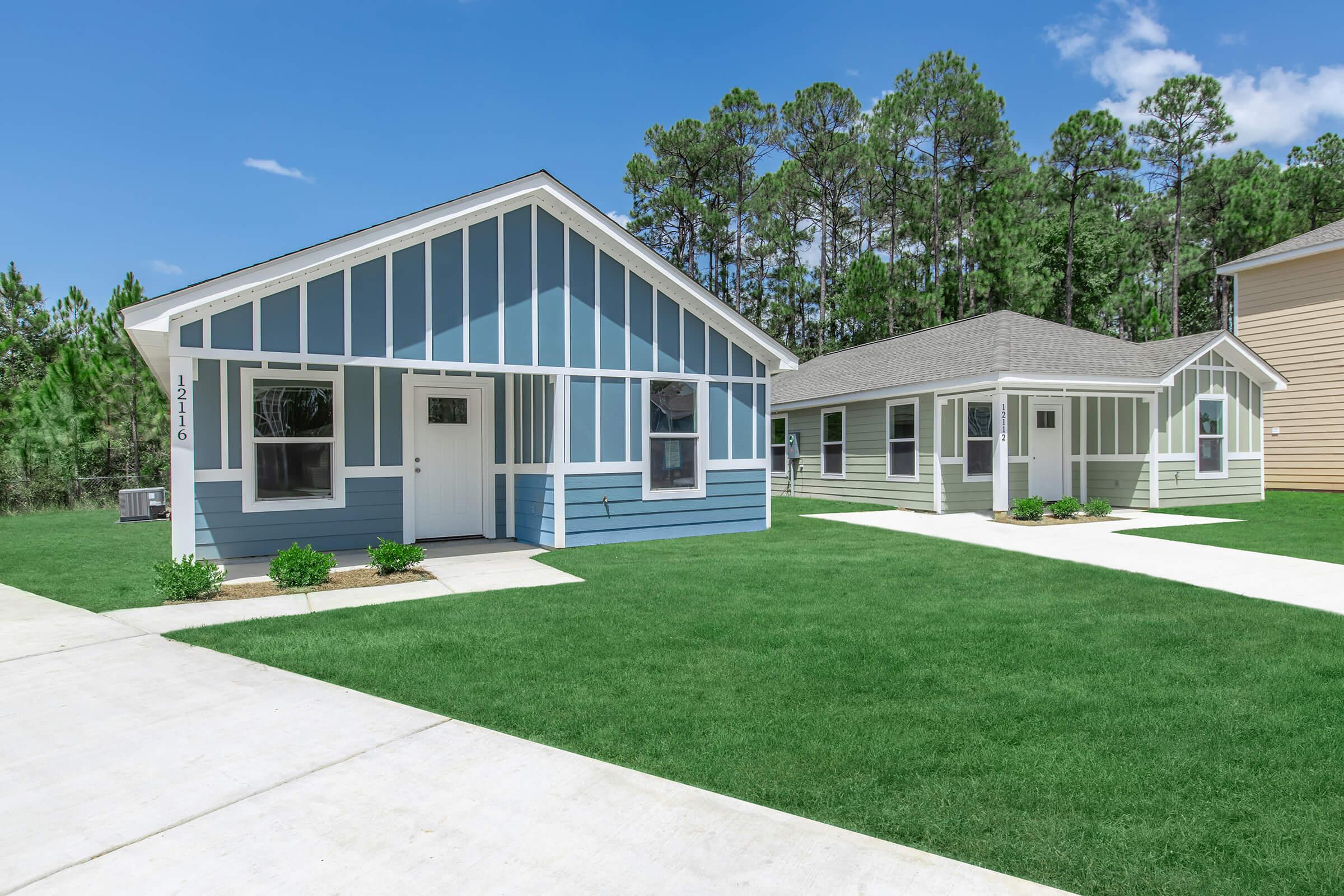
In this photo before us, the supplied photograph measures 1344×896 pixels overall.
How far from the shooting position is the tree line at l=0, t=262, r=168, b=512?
19.3 m

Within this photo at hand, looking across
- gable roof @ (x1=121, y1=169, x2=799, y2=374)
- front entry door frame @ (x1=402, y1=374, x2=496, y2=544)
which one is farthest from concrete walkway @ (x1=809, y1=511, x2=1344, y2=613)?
front entry door frame @ (x1=402, y1=374, x2=496, y2=544)

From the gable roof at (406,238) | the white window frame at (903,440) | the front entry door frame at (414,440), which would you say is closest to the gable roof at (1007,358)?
the white window frame at (903,440)

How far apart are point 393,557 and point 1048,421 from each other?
13.6 metres

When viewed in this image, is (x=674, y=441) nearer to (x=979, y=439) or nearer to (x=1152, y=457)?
(x=979, y=439)

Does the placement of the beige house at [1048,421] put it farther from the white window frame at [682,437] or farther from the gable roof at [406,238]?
the gable roof at [406,238]

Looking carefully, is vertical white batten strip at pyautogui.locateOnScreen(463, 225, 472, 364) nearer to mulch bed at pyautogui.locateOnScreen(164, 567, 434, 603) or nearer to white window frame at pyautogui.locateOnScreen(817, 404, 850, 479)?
mulch bed at pyautogui.locateOnScreen(164, 567, 434, 603)

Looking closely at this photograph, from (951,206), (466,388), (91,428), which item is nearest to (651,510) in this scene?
(466,388)

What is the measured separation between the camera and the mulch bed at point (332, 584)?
756cm

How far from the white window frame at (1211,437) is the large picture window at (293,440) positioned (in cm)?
1683

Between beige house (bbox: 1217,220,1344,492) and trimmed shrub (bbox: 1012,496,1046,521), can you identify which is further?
beige house (bbox: 1217,220,1344,492)

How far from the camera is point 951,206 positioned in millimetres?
32344

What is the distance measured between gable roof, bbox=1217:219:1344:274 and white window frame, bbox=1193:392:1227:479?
16.7 ft

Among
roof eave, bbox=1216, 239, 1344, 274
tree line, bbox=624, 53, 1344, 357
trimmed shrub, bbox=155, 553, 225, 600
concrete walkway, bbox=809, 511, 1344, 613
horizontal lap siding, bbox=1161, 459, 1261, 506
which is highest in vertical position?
tree line, bbox=624, 53, 1344, 357

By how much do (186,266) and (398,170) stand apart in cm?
1262
